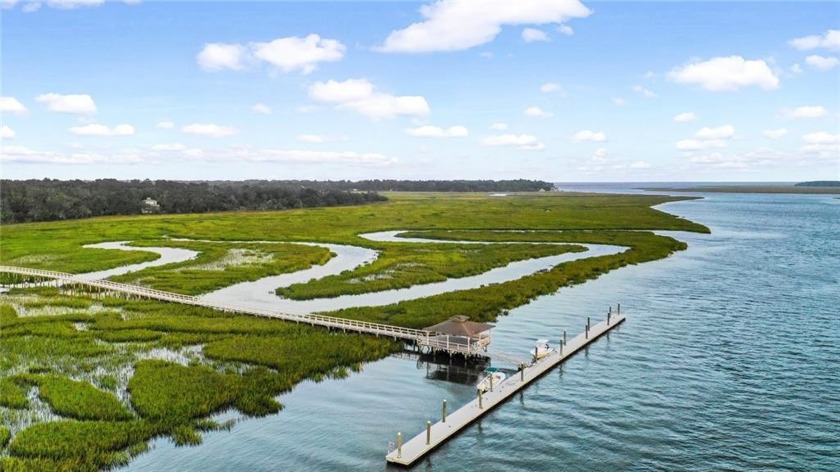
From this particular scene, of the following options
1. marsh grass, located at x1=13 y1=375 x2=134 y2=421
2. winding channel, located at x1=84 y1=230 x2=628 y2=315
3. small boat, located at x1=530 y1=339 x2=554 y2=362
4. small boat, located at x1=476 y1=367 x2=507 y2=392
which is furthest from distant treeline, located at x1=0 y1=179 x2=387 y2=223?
small boat, located at x1=476 y1=367 x2=507 y2=392

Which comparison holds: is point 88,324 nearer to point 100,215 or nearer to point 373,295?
point 373,295

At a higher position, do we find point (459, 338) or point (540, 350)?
point (459, 338)

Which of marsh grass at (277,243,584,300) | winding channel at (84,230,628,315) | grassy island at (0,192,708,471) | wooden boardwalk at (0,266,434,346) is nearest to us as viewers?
grassy island at (0,192,708,471)

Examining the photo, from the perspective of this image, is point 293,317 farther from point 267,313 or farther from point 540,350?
point 540,350

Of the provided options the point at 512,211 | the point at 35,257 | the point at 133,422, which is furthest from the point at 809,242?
the point at 35,257

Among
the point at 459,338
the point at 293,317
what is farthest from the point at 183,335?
the point at 459,338

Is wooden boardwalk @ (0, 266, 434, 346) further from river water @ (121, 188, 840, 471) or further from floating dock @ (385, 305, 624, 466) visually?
floating dock @ (385, 305, 624, 466)
